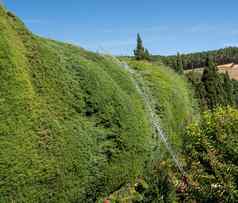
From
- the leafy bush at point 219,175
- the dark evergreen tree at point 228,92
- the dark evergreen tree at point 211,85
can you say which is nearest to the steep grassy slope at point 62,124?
the leafy bush at point 219,175

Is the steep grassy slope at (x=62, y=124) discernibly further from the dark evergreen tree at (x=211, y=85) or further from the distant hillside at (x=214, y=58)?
the distant hillside at (x=214, y=58)

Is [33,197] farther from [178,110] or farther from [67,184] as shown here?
[178,110]

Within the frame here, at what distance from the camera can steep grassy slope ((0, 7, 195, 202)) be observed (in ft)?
21.3

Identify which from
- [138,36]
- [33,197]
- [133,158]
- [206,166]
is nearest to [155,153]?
[133,158]

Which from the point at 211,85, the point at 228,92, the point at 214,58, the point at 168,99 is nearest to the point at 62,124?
the point at 168,99

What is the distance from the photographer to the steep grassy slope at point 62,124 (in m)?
6.48

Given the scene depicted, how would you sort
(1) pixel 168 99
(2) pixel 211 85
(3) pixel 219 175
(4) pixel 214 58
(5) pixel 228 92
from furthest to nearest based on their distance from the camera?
(4) pixel 214 58 → (5) pixel 228 92 → (2) pixel 211 85 → (1) pixel 168 99 → (3) pixel 219 175

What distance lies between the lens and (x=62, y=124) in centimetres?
769

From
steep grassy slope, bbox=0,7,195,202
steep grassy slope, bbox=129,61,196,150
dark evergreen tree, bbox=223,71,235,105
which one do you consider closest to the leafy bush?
steep grassy slope, bbox=0,7,195,202

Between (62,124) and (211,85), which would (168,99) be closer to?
(62,124)

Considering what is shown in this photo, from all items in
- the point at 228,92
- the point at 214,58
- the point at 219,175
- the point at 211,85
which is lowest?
the point at 228,92

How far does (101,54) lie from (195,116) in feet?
22.5

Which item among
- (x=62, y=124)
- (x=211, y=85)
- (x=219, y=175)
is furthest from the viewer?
(x=211, y=85)

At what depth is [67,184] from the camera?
287 inches
